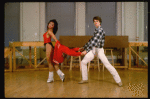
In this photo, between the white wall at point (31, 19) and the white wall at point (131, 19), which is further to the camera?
the white wall at point (31, 19)

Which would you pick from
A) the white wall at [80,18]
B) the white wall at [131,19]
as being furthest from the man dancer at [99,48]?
the white wall at [131,19]

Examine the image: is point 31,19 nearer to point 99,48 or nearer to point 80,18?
point 80,18

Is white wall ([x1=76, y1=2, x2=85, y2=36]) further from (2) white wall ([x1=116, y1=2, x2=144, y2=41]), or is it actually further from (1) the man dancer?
(1) the man dancer

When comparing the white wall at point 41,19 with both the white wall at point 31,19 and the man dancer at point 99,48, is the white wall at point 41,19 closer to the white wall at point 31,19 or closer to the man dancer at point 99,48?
the white wall at point 31,19

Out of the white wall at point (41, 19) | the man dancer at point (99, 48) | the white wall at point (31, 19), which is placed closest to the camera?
the man dancer at point (99, 48)

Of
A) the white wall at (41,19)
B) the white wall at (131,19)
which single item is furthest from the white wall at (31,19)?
the white wall at (131,19)

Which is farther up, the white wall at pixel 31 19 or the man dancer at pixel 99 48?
the white wall at pixel 31 19

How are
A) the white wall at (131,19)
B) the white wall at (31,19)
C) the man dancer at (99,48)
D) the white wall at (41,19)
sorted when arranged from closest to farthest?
the man dancer at (99,48) → the white wall at (131,19) → the white wall at (41,19) → the white wall at (31,19)

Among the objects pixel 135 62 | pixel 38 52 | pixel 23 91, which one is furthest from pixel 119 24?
pixel 23 91

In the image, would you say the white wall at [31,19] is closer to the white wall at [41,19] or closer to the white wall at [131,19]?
the white wall at [41,19]

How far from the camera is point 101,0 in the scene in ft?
24.8

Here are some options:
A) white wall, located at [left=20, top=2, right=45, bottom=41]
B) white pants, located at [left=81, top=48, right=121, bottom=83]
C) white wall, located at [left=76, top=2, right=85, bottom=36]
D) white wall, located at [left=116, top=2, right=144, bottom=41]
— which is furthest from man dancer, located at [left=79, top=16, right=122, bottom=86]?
white wall, located at [left=20, top=2, right=45, bottom=41]

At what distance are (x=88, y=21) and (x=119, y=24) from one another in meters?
1.53

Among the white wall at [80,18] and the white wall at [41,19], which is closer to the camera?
the white wall at [41,19]
